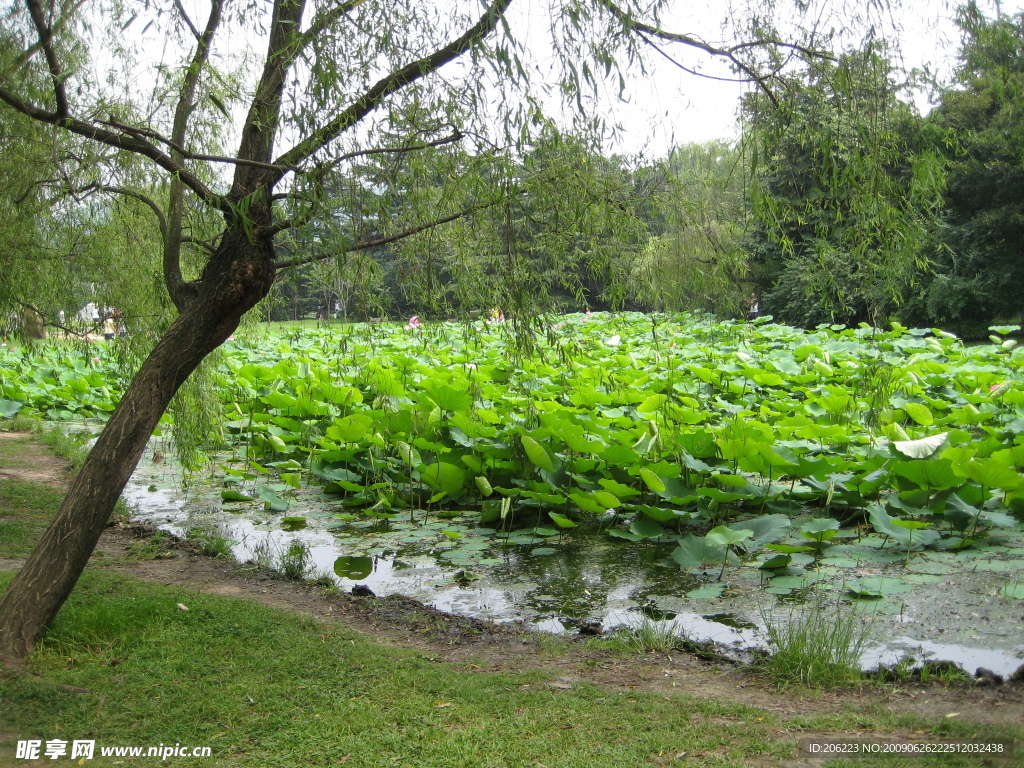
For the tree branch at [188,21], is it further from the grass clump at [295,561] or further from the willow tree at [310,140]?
the grass clump at [295,561]

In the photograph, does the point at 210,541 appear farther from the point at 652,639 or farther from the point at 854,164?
the point at 854,164

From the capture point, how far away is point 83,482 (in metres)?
2.49

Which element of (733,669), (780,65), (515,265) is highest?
(780,65)

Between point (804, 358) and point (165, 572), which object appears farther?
point (804, 358)

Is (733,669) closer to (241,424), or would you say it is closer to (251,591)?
(251,591)

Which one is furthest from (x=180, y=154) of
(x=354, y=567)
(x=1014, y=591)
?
(x=1014, y=591)

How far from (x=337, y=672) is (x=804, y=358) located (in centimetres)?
568

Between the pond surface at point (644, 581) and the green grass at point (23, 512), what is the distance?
60cm

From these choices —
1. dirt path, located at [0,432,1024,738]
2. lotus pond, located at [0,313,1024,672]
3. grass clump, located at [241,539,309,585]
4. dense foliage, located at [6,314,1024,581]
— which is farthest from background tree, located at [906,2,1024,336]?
dirt path, located at [0,432,1024,738]

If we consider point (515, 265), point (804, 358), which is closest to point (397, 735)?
point (515, 265)

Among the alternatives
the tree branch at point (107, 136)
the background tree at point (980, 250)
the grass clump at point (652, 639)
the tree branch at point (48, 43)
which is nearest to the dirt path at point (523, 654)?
the grass clump at point (652, 639)

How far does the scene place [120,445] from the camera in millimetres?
2523

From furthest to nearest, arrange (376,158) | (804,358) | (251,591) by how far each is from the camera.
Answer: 1. (804,358)
2. (251,591)
3. (376,158)

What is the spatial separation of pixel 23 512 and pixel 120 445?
7.46 ft
